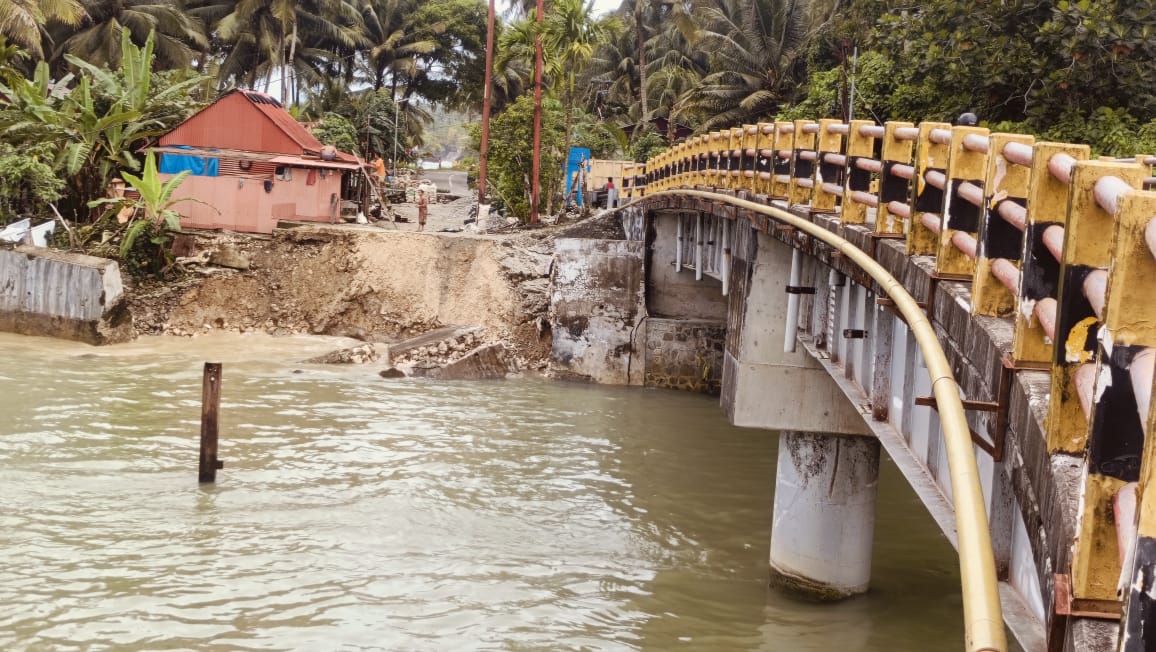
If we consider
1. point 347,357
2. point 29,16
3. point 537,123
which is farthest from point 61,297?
point 29,16

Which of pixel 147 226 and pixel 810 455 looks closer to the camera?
pixel 810 455

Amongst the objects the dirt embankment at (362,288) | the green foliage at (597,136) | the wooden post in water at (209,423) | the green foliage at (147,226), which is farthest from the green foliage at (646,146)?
the wooden post in water at (209,423)

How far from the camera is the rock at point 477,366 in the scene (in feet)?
85.7

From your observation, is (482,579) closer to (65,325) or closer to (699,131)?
(65,325)

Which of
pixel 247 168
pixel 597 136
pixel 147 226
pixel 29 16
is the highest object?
pixel 29 16

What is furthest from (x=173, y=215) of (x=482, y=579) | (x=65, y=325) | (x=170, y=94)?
(x=482, y=579)

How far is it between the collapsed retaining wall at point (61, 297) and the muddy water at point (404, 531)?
4.52m

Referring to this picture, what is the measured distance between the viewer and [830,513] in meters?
12.3

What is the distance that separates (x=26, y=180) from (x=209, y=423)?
19.8m

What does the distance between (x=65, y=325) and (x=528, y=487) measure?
636 inches

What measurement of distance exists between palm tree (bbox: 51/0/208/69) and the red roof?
17.6m

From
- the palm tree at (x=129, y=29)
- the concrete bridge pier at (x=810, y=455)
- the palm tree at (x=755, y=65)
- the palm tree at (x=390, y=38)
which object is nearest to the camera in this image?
the concrete bridge pier at (x=810, y=455)

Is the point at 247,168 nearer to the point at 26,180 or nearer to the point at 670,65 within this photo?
the point at 26,180

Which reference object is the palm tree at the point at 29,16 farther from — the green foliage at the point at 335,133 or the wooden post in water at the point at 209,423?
the wooden post in water at the point at 209,423
